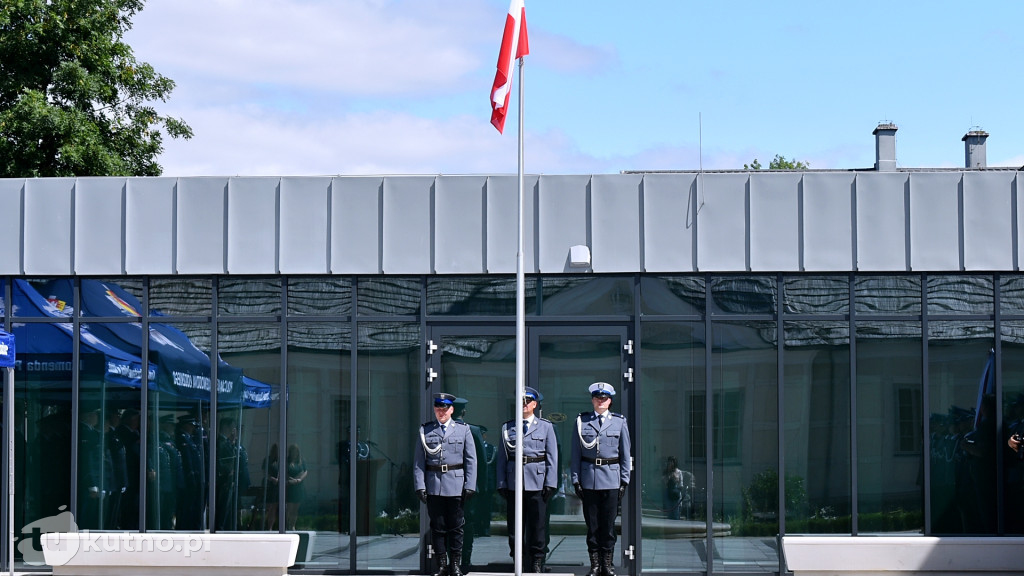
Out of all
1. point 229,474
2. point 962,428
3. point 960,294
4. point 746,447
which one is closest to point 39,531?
point 229,474

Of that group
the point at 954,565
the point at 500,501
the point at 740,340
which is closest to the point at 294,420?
the point at 500,501

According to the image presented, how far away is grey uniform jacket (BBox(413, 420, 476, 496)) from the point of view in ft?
37.2

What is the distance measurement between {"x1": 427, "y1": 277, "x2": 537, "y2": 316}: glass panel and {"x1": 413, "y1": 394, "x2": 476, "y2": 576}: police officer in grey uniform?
3.37 ft

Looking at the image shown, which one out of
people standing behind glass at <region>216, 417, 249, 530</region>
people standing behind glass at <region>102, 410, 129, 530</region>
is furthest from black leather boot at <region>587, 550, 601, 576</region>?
people standing behind glass at <region>102, 410, 129, 530</region>

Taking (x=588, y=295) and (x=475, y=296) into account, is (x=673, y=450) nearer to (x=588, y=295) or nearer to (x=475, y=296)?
(x=588, y=295)

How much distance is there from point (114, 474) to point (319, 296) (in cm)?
280

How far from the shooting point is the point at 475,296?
12000mm

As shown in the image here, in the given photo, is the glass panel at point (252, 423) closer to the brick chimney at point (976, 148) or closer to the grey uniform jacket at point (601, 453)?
the grey uniform jacket at point (601, 453)

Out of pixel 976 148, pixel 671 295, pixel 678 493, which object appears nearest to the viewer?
pixel 678 493

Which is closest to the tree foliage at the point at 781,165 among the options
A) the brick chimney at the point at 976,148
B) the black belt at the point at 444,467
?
the brick chimney at the point at 976,148

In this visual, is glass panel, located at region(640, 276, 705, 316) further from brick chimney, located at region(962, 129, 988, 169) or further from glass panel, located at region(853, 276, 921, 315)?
brick chimney, located at region(962, 129, 988, 169)

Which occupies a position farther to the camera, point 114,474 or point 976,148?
point 976,148

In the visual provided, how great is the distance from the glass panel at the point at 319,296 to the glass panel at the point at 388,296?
0.16 meters

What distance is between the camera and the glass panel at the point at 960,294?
1182cm
